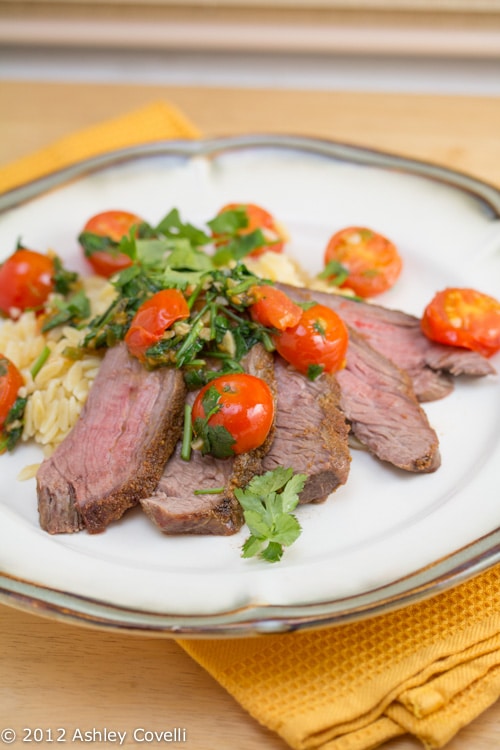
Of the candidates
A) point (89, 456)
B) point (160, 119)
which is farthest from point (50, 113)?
point (89, 456)

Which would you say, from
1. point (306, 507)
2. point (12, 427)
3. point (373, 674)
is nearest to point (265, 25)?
point (12, 427)

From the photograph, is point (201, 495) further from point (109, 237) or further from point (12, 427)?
point (109, 237)

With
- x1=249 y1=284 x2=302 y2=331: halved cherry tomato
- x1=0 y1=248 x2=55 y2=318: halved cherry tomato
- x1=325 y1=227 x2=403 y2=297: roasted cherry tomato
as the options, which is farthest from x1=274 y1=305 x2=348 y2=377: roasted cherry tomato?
x1=0 y1=248 x2=55 y2=318: halved cherry tomato

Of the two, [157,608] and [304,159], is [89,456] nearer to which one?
[157,608]

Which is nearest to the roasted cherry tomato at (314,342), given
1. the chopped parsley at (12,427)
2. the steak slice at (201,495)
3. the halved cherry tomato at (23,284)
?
the steak slice at (201,495)

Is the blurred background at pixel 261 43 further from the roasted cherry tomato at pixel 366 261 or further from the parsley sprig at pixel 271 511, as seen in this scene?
the parsley sprig at pixel 271 511

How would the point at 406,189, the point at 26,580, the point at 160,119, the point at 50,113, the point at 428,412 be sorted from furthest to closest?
the point at 50,113 < the point at 160,119 < the point at 406,189 < the point at 428,412 < the point at 26,580

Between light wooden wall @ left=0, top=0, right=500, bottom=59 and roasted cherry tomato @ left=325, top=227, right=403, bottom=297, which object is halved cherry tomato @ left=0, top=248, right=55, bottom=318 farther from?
light wooden wall @ left=0, top=0, right=500, bottom=59
